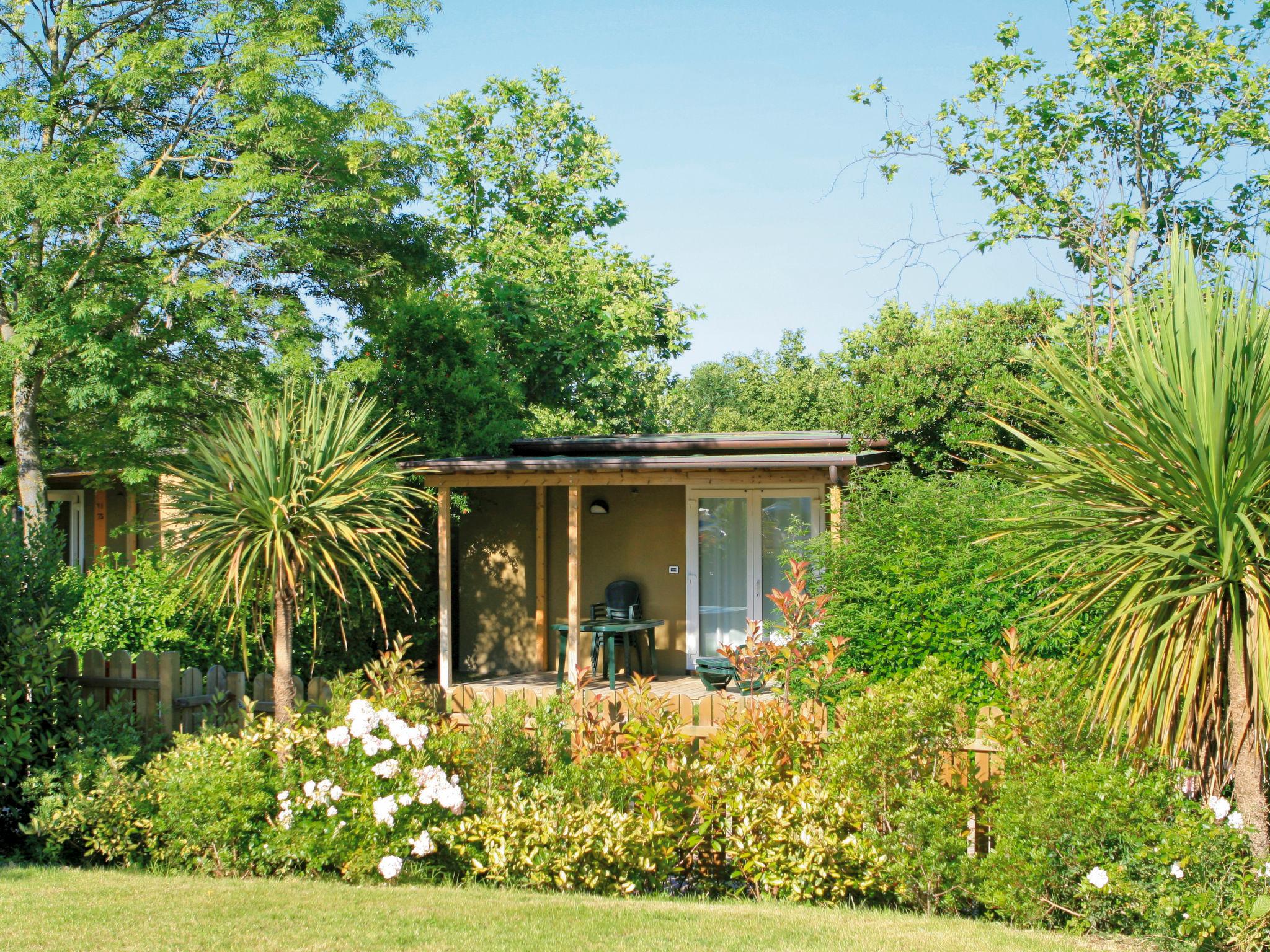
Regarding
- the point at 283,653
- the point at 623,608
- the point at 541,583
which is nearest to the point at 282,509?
the point at 283,653

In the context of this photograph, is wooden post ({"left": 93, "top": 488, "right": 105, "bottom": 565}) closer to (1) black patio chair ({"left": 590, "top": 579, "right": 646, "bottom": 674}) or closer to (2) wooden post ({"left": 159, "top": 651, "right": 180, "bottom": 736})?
(1) black patio chair ({"left": 590, "top": 579, "right": 646, "bottom": 674})

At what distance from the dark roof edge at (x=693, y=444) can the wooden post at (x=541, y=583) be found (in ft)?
2.79

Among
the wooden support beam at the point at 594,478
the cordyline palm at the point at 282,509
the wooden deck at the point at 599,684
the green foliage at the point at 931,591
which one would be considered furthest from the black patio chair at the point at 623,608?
the cordyline palm at the point at 282,509

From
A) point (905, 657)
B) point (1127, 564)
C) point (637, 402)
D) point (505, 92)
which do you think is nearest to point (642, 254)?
point (637, 402)

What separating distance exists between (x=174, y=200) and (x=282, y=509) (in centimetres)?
523

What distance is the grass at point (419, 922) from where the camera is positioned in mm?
3980

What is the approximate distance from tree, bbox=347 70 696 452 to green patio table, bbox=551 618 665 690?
3084 millimetres

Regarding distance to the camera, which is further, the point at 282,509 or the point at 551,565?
the point at 551,565

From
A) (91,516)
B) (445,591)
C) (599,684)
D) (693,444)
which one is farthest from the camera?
(91,516)

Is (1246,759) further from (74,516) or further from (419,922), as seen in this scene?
(74,516)

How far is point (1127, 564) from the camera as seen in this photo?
4.25 m

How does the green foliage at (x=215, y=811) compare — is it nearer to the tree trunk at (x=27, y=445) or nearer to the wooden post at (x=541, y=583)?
the tree trunk at (x=27, y=445)

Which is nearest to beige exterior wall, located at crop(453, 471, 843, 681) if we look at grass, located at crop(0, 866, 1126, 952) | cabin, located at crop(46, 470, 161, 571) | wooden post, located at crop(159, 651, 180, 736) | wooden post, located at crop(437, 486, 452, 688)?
wooden post, located at crop(437, 486, 452, 688)

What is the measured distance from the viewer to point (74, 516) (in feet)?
56.3
